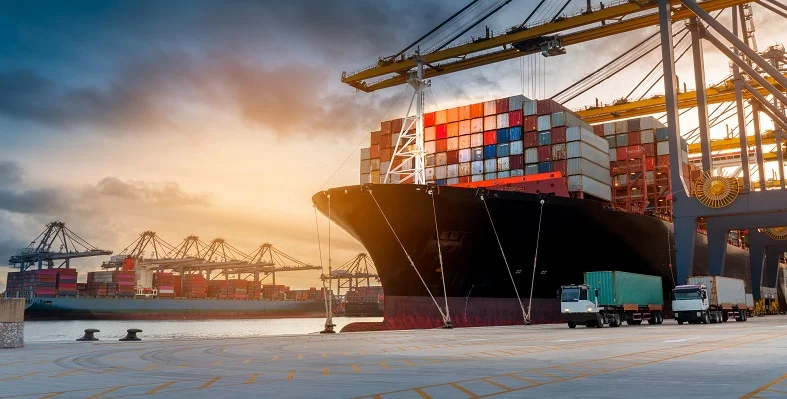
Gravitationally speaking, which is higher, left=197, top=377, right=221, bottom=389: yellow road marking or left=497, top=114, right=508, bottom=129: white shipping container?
left=497, top=114, right=508, bottom=129: white shipping container

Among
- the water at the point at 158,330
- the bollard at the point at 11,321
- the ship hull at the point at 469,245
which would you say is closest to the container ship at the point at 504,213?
the ship hull at the point at 469,245

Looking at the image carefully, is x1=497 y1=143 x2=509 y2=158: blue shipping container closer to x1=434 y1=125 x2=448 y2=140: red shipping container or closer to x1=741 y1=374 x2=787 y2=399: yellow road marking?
x1=434 y1=125 x2=448 y2=140: red shipping container

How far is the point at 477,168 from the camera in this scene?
150ft

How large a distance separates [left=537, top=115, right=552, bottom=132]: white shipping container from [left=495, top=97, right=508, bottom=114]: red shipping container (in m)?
2.73

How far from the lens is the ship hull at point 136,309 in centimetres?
10881

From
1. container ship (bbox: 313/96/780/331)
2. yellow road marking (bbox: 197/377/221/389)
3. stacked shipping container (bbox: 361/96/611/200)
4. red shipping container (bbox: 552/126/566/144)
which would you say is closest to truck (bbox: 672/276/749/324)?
container ship (bbox: 313/96/780/331)

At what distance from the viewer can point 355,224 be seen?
38.1 meters

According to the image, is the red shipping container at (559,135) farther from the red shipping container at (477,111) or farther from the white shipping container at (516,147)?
the red shipping container at (477,111)

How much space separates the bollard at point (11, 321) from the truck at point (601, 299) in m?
25.1

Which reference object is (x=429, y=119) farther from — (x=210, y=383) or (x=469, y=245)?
(x=210, y=383)

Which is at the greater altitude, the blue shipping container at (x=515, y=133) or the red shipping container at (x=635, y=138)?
the red shipping container at (x=635, y=138)

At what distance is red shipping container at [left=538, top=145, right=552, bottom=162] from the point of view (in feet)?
144

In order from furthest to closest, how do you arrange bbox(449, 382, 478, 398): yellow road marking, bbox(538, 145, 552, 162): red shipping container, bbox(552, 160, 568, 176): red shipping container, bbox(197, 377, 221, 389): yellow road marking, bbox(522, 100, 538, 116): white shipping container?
bbox(522, 100, 538, 116): white shipping container
bbox(538, 145, 552, 162): red shipping container
bbox(552, 160, 568, 176): red shipping container
bbox(197, 377, 221, 389): yellow road marking
bbox(449, 382, 478, 398): yellow road marking

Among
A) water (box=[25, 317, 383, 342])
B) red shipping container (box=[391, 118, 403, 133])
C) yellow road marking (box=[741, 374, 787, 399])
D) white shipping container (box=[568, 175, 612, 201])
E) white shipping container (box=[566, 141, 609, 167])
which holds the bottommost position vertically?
water (box=[25, 317, 383, 342])
